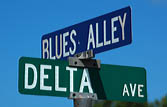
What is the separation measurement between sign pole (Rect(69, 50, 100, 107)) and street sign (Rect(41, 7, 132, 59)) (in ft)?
0.22

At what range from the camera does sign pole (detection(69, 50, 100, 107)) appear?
686cm

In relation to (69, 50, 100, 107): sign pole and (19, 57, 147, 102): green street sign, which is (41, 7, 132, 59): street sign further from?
(19, 57, 147, 102): green street sign

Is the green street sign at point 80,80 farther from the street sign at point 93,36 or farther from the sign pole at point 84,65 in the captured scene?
the street sign at point 93,36

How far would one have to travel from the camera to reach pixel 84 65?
23.4ft

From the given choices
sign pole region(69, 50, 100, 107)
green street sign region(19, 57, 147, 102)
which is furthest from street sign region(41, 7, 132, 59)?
green street sign region(19, 57, 147, 102)

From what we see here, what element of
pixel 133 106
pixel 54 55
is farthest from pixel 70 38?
pixel 133 106

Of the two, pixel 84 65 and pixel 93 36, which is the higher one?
pixel 93 36

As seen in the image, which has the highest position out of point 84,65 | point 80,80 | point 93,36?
point 93,36

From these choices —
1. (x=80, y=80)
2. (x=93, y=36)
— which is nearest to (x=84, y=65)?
(x=80, y=80)

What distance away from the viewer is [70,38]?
7344 millimetres

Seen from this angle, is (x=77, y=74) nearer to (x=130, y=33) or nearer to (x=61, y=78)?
(x=61, y=78)

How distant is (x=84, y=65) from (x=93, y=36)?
1.12 ft

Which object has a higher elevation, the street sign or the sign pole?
the street sign

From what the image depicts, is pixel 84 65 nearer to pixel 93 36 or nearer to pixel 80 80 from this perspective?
pixel 80 80
